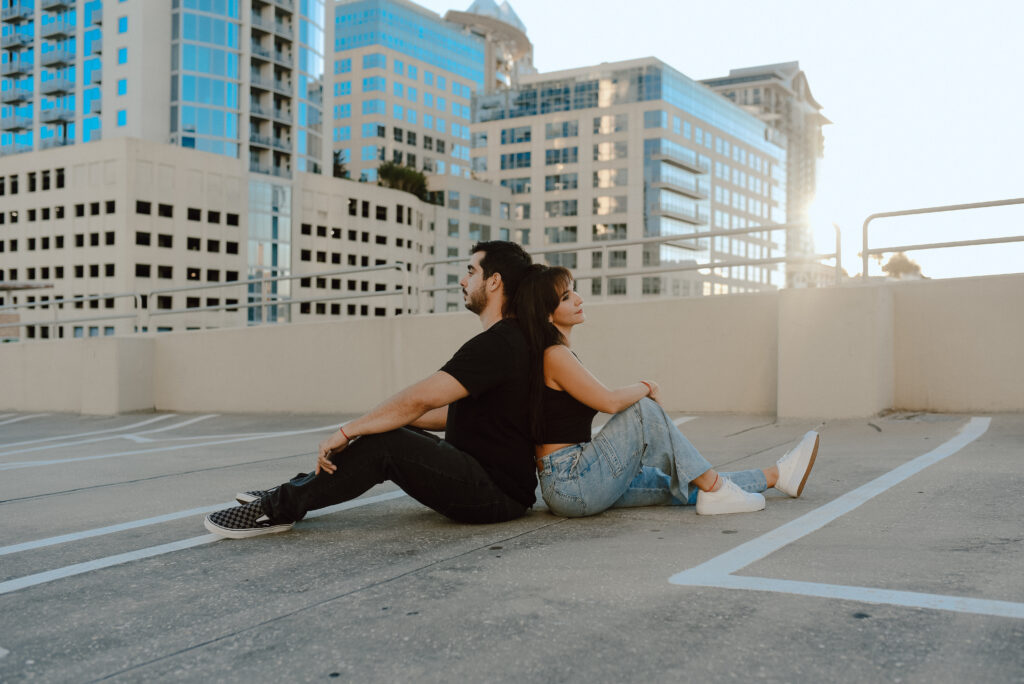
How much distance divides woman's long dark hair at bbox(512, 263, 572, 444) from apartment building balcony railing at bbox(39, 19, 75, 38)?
79.5 m

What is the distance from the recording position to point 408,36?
10962 cm

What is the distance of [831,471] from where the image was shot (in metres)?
5.51

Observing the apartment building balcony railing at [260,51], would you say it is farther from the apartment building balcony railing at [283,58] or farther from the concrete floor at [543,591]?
the concrete floor at [543,591]

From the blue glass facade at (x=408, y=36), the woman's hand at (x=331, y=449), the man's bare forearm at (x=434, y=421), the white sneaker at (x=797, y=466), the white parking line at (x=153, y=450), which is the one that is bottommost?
the white parking line at (x=153, y=450)

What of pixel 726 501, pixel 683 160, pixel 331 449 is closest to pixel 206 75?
pixel 683 160

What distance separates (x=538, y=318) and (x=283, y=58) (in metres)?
74.7

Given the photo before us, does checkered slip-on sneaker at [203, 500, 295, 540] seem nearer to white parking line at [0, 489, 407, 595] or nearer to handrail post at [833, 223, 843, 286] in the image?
white parking line at [0, 489, 407, 595]

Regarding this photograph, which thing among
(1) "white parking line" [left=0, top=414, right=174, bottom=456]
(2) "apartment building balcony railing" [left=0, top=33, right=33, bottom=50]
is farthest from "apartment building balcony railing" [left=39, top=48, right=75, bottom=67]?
(1) "white parking line" [left=0, top=414, right=174, bottom=456]

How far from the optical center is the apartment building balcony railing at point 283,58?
71.8 m

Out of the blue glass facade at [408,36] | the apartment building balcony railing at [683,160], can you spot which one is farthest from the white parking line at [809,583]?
the blue glass facade at [408,36]

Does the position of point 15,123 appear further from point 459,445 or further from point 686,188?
point 459,445

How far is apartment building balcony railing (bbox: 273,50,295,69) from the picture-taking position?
71750mm

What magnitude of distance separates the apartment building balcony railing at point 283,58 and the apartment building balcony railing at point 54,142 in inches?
689

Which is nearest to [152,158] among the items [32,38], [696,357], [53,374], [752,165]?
[32,38]
